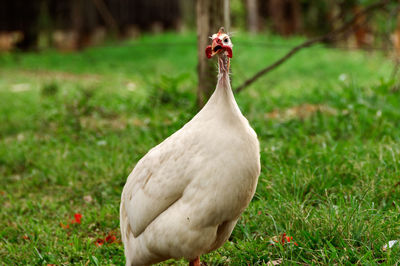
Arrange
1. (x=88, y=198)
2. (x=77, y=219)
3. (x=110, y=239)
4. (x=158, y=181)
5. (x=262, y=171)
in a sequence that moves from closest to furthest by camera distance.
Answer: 1. (x=158, y=181)
2. (x=110, y=239)
3. (x=77, y=219)
4. (x=262, y=171)
5. (x=88, y=198)

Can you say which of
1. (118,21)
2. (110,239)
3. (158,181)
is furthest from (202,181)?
(118,21)

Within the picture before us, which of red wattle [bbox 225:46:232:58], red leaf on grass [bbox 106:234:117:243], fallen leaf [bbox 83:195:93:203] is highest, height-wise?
red wattle [bbox 225:46:232:58]

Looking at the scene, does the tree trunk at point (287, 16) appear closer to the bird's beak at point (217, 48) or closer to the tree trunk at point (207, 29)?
the tree trunk at point (207, 29)

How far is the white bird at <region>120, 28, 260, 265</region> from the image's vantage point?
199 cm

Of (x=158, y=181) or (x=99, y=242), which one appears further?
(x=99, y=242)

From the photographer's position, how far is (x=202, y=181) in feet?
6.57

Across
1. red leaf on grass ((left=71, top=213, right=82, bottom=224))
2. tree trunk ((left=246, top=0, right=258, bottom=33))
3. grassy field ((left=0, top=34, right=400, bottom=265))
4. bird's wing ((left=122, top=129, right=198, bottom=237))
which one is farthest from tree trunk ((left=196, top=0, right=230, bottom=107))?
tree trunk ((left=246, top=0, right=258, bottom=33))

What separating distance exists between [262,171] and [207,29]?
4.81ft

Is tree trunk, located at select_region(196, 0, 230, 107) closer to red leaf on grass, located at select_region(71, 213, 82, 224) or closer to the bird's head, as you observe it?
red leaf on grass, located at select_region(71, 213, 82, 224)

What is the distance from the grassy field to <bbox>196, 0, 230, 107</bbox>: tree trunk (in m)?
0.30

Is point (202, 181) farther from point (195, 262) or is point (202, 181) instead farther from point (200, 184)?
point (195, 262)

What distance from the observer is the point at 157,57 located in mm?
11070

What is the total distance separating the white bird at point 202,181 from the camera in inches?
78.5

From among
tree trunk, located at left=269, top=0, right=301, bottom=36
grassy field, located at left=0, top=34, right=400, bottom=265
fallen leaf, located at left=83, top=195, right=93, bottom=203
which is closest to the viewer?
grassy field, located at left=0, top=34, right=400, bottom=265
